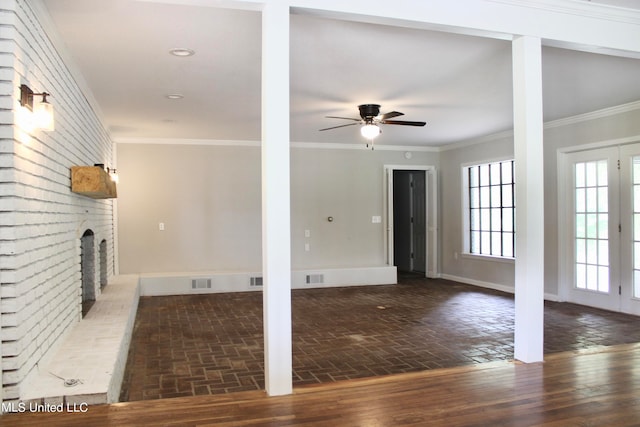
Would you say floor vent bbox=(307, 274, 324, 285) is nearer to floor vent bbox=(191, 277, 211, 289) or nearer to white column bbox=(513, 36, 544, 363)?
floor vent bbox=(191, 277, 211, 289)

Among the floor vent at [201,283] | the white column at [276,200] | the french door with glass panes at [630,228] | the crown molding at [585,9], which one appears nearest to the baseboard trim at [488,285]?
the french door with glass panes at [630,228]

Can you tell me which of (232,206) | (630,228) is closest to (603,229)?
(630,228)

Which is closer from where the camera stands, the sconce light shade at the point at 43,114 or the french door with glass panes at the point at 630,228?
the sconce light shade at the point at 43,114

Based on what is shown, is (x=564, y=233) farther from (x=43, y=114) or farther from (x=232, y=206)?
(x=43, y=114)

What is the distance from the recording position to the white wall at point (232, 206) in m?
8.44

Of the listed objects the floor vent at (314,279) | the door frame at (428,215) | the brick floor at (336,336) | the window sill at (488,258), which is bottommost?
the brick floor at (336,336)

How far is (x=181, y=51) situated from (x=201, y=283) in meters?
4.89

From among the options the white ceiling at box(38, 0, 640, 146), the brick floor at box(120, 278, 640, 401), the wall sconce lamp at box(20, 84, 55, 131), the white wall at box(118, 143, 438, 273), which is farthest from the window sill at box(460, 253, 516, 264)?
the wall sconce lamp at box(20, 84, 55, 131)

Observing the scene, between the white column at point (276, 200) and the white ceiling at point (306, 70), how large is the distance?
1.63ft

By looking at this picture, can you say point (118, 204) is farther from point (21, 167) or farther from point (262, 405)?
point (262, 405)

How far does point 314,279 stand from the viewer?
8.80m

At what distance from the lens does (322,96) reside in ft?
18.2

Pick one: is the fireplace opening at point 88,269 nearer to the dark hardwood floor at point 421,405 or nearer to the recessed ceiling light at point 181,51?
the recessed ceiling light at point 181,51

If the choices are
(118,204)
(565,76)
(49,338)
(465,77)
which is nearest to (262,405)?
(49,338)
